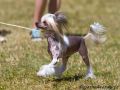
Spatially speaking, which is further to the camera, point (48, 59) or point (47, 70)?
point (48, 59)

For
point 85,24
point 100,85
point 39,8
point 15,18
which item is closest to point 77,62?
point 100,85

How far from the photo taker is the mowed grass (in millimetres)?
5375

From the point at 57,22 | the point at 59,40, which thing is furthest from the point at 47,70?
the point at 57,22

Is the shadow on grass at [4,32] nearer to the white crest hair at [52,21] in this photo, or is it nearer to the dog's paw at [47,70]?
the dog's paw at [47,70]

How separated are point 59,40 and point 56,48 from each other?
95mm

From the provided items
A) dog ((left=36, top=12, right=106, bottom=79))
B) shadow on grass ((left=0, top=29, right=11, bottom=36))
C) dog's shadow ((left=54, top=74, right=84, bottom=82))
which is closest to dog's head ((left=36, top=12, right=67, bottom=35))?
dog ((left=36, top=12, right=106, bottom=79))

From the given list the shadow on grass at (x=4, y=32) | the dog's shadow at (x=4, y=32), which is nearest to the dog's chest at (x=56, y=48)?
the dog's shadow at (x=4, y=32)

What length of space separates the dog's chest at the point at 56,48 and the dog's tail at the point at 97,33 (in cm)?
33

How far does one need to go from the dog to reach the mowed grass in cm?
11

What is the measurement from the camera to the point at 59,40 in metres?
5.20

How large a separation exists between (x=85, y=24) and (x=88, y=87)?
4.82 meters

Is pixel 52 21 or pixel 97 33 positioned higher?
pixel 52 21

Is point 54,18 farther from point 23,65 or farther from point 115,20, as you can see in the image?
point 115,20

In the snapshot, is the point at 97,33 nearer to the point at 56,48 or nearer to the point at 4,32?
the point at 56,48
